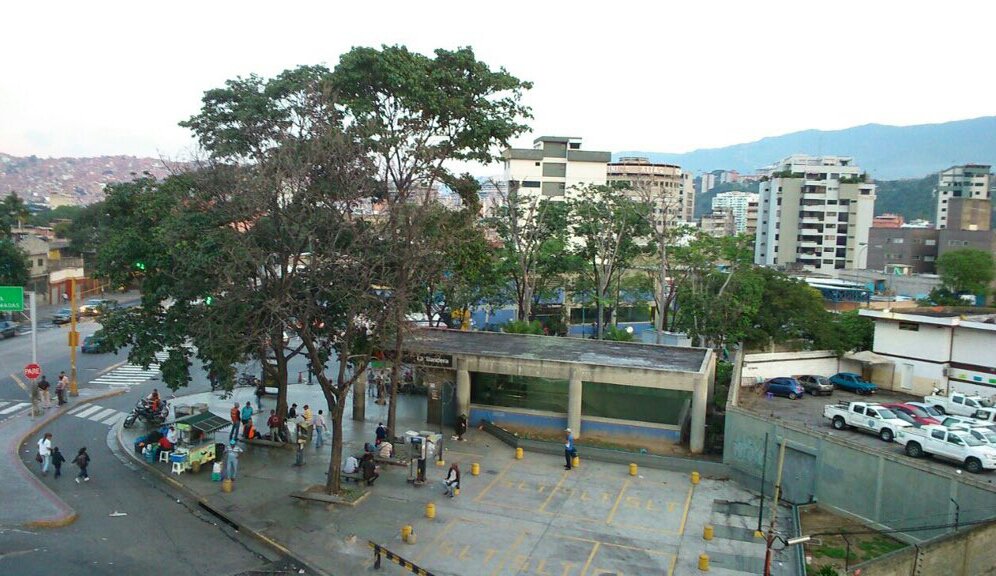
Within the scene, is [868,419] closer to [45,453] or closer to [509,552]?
[509,552]

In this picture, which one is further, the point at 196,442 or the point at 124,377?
the point at 124,377

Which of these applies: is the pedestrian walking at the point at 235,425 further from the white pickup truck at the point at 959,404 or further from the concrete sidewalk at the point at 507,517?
the white pickup truck at the point at 959,404

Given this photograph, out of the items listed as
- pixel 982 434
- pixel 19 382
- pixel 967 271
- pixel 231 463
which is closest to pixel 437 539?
pixel 231 463

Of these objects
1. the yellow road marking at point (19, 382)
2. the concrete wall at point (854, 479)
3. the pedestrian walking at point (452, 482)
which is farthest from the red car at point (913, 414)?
the yellow road marking at point (19, 382)

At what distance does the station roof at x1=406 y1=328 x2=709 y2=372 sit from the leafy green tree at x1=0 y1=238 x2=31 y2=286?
3888cm

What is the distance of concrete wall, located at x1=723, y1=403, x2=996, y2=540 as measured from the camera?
20.7 m

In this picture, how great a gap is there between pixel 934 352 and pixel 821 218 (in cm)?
6668

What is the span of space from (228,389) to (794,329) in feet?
114

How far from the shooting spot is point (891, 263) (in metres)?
95.0

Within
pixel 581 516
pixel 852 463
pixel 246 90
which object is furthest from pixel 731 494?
pixel 246 90

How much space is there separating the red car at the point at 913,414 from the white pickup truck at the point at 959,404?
12.5 ft

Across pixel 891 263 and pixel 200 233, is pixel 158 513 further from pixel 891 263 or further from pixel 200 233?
pixel 891 263

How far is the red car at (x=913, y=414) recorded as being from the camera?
2990cm

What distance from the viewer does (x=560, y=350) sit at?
33.8 metres
